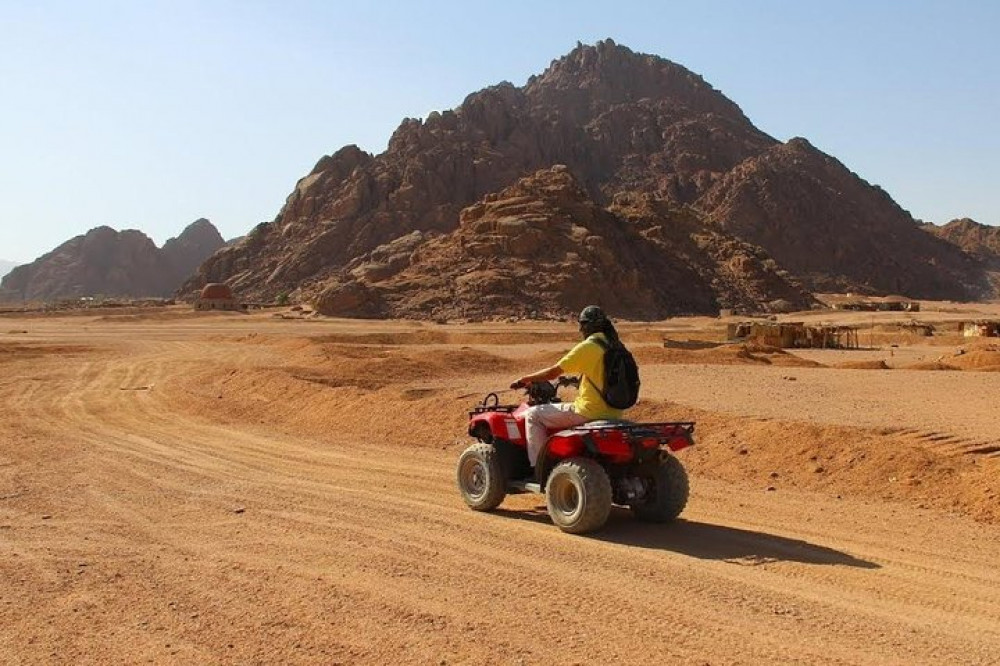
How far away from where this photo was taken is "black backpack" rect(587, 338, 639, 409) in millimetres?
8227

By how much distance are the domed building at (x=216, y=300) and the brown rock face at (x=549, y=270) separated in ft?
38.3

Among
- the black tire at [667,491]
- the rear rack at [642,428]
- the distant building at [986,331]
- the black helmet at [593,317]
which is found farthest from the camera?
the distant building at [986,331]

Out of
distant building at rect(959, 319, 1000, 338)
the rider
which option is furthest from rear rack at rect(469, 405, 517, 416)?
distant building at rect(959, 319, 1000, 338)

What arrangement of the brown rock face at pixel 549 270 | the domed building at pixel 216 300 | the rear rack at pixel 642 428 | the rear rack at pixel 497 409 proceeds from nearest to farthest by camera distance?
the rear rack at pixel 642 428 → the rear rack at pixel 497 409 → the brown rock face at pixel 549 270 → the domed building at pixel 216 300

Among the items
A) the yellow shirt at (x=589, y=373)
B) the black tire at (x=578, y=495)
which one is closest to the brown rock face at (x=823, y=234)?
the yellow shirt at (x=589, y=373)

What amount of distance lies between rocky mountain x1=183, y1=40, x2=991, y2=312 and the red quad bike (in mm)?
72396

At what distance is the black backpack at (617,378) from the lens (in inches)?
324

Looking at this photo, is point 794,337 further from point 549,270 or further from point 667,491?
point 667,491

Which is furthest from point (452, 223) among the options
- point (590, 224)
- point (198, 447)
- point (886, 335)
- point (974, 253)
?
point (974, 253)

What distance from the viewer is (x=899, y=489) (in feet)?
33.7

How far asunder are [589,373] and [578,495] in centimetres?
109

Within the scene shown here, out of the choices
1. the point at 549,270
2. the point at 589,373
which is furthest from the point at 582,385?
the point at 549,270

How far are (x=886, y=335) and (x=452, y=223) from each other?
234ft

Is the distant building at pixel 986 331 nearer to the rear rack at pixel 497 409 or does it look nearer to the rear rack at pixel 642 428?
the rear rack at pixel 497 409
